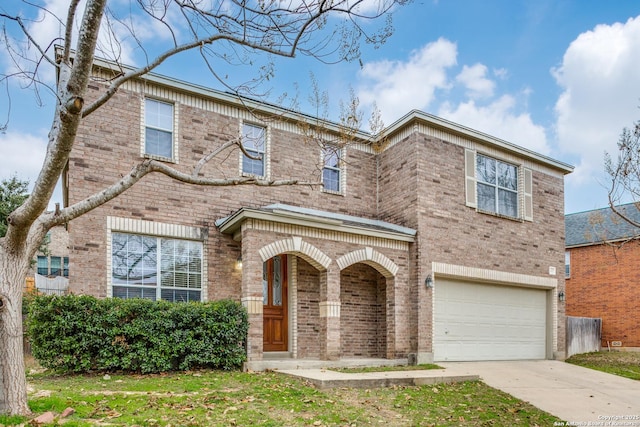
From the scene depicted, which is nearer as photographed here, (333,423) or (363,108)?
(333,423)

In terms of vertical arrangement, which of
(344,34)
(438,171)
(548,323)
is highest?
(344,34)

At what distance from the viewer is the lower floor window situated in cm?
987

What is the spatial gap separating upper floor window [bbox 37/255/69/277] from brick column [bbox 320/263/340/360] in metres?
19.7

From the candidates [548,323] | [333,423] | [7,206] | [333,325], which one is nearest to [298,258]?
[333,325]

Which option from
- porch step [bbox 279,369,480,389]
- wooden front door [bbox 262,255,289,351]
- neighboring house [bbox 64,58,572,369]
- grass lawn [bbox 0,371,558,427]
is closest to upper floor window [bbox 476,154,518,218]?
neighboring house [bbox 64,58,572,369]

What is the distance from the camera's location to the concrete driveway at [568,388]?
297 inches

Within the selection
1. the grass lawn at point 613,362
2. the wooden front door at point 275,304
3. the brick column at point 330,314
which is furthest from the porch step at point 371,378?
the grass lawn at point 613,362

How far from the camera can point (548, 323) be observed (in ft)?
49.1

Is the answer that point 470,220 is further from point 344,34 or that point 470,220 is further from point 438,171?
point 344,34

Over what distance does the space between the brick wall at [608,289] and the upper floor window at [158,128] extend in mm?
16384

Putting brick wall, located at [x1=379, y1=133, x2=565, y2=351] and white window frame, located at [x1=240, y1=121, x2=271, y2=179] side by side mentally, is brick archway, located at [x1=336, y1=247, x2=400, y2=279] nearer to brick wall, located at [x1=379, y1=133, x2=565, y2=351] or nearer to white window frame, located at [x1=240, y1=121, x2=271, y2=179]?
brick wall, located at [x1=379, y1=133, x2=565, y2=351]

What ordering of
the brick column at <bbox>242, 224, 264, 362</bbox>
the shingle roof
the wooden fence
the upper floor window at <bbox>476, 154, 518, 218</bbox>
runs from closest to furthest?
the brick column at <bbox>242, 224, 264, 362</bbox>
the upper floor window at <bbox>476, 154, 518, 218</bbox>
the wooden fence
the shingle roof

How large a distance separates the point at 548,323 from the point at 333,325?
317 inches

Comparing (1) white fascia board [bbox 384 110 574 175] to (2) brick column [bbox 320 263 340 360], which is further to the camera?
(1) white fascia board [bbox 384 110 574 175]
